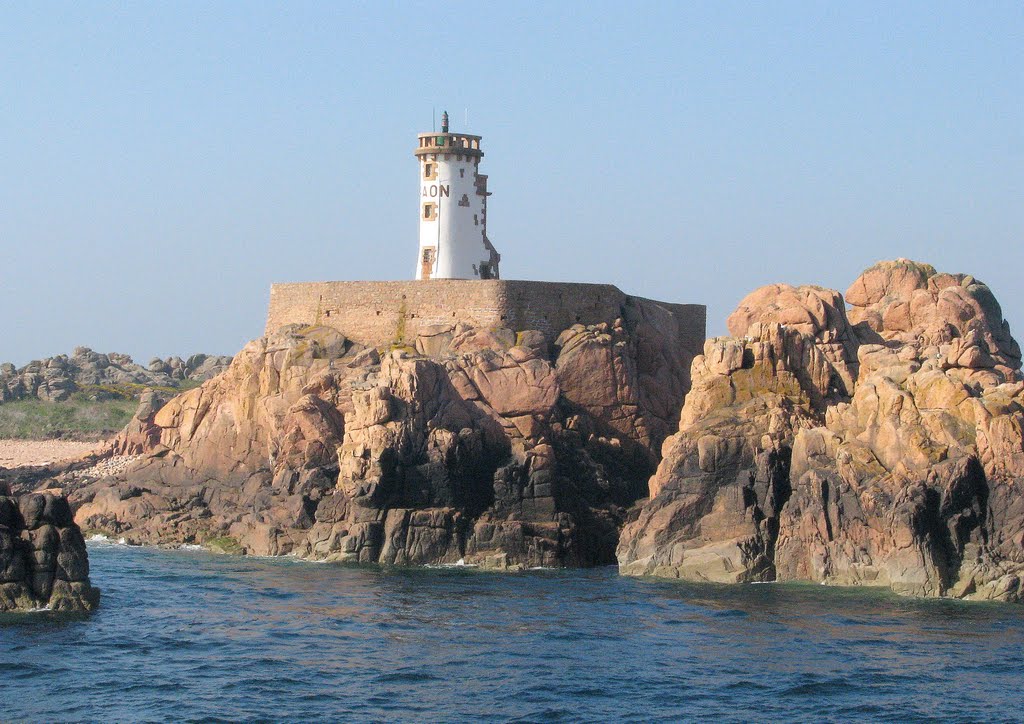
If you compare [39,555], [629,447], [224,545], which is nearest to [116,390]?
[224,545]

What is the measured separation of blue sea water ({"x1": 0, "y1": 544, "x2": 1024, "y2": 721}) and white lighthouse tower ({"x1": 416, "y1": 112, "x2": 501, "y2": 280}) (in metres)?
29.5

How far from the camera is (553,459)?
66312 millimetres

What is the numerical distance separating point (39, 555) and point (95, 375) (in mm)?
77479

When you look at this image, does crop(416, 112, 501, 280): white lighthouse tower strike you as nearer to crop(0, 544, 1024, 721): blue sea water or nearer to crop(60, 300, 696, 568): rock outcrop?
crop(60, 300, 696, 568): rock outcrop

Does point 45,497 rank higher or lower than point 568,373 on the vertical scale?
lower

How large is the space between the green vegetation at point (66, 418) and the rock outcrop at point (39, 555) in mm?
58308

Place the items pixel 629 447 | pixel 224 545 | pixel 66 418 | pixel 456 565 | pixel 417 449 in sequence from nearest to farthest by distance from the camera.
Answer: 1. pixel 456 565
2. pixel 417 449
3. pixel 224 545
4. pixel 629 447
5. pixel 66 418

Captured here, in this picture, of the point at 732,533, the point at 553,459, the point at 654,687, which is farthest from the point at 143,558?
the point at 654,687

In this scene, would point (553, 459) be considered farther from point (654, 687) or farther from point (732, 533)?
point (654, 687)

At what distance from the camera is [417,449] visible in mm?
64500

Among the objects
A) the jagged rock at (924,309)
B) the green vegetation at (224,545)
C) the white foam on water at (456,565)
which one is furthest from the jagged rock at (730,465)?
the green vegetation at (224,545)

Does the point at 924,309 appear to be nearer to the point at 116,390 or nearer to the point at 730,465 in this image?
the point at 730,465

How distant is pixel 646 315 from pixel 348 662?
123ft

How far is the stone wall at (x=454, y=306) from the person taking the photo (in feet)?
248
